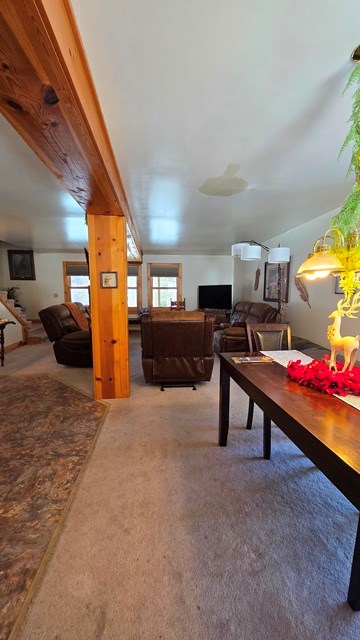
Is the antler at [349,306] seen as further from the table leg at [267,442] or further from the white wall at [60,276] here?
the white wall at [60,276]

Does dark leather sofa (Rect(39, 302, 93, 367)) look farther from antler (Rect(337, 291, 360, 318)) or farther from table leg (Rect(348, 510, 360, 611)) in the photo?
table leg (Rect(348, 510, 360, 611))

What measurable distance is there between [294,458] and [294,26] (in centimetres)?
256

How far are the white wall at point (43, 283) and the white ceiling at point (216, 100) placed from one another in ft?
15.7

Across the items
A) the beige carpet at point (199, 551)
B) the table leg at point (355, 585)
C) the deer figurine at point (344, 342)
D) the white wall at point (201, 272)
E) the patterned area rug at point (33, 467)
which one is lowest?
the patterned area rug at point (33, 467)

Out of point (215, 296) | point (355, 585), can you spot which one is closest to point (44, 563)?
point (355, 585)

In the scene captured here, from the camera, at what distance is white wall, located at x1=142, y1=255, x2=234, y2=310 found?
8297mm

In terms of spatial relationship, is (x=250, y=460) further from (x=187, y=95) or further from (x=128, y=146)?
(x=128, y=146)

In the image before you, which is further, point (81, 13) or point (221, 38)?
point (221, 38)

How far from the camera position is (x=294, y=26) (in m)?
1.05

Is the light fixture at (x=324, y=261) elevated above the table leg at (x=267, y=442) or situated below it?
above

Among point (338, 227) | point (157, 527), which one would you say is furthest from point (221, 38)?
point (157, 527)

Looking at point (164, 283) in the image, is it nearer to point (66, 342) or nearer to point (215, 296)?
point (215, 296)

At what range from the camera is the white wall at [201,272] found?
830cm

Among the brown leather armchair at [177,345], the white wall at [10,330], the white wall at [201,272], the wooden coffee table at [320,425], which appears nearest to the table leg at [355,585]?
the wooden coffee table at [320,425]
